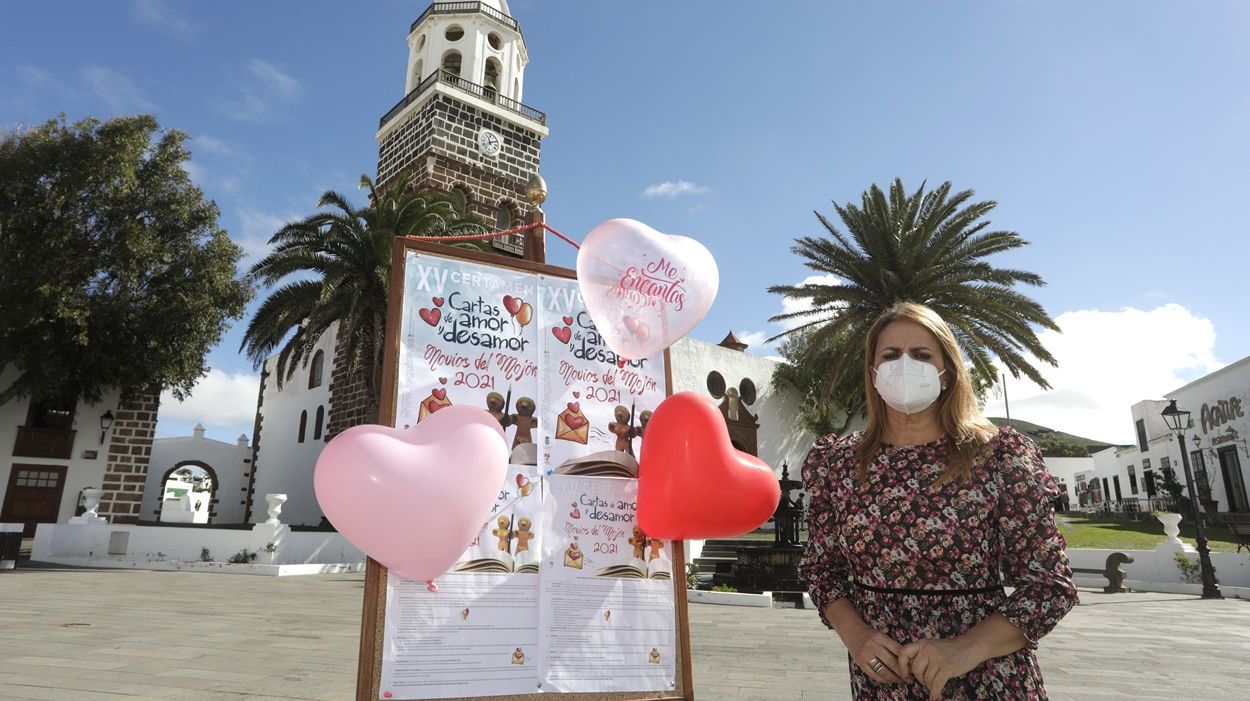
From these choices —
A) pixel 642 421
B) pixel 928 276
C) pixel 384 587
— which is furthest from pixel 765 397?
pixel 384 587

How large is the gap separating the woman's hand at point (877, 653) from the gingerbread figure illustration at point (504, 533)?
140 centimetres

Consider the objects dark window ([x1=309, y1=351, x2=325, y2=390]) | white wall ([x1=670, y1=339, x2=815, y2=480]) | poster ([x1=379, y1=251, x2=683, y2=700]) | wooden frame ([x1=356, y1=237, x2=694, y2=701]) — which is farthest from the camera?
dark window ([x1=309, y1=351, x2=325, y2=390])

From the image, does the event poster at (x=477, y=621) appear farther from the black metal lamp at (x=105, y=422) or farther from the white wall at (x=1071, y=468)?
the white wall at (x=1071, y=468)

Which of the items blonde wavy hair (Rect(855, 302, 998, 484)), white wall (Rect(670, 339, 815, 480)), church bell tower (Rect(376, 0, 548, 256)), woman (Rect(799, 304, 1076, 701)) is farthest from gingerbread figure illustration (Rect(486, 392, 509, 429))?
white wall (Rect(670, 339, 815, 480))

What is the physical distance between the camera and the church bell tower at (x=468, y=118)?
20.9 meters

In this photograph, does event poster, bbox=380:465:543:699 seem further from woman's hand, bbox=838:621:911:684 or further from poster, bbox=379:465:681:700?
woman's hand, bbox=838:621:911:684

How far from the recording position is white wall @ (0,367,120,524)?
723 inches

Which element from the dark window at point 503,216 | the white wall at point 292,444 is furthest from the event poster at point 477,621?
the white wall at point 292,444

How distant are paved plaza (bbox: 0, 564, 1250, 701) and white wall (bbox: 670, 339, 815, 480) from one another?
15.0 m

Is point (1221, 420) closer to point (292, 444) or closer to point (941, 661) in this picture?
point (941, 661)

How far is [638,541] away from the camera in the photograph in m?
3.04

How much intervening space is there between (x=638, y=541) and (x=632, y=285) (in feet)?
3.75

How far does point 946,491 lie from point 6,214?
22.3m

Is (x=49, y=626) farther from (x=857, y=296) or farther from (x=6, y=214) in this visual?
(x=857, y=296)
